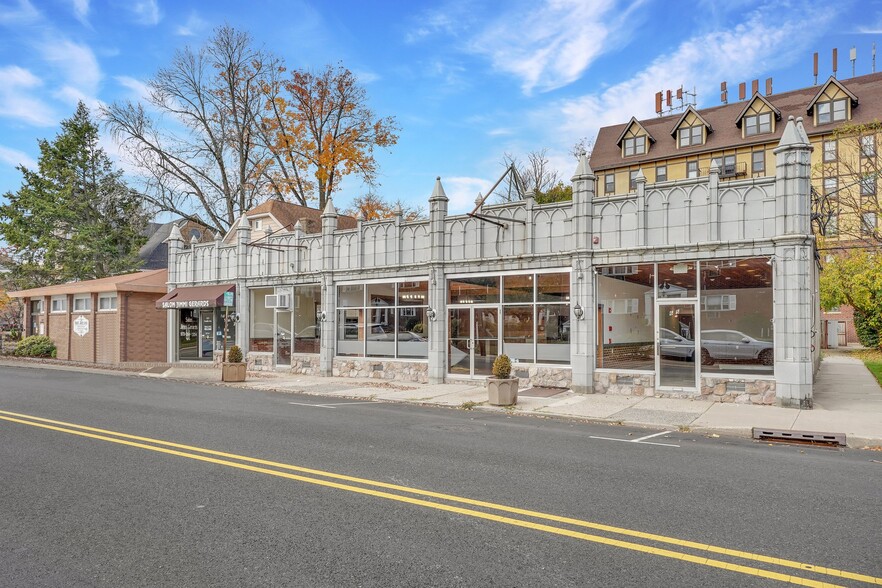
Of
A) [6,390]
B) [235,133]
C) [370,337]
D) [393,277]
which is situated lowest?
[6,390]

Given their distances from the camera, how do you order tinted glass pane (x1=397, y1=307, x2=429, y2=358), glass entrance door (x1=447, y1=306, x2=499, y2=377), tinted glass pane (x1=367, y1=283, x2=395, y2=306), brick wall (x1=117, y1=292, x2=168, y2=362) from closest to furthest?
glass entrance door (x1=447, y1=306, x2=499, y2=377) → tinted glass pane (x1=397, y1=307, x2=429, y2=358) → tinted glass pane (x1=367, y1=283, x2=395, y2=306) → brick wall (x1=117, y1=292, x2=168, y2=362)

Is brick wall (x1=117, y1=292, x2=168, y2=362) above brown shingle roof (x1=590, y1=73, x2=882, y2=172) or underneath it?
underneath

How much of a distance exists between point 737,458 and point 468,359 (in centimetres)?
1074

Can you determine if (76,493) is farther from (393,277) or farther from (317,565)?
(393,277)

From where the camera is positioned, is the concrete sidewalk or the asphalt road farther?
the concrete sidewalk

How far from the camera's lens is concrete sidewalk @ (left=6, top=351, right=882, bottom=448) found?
10.9m

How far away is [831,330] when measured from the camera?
42.6 meters

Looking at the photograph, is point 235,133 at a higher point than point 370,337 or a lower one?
higher

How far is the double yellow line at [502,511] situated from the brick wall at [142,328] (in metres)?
20.0

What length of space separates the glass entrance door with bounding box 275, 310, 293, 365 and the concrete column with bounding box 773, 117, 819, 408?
1702 cm

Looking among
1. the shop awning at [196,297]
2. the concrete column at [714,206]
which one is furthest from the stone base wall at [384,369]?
the concrete column at [714,206]

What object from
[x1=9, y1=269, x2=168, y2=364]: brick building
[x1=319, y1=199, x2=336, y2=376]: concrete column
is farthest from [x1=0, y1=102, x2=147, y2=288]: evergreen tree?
[x1=319, y1=199, x2=336, y2=376]: concrete column

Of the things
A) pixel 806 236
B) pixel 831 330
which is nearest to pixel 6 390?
pixel 806 236

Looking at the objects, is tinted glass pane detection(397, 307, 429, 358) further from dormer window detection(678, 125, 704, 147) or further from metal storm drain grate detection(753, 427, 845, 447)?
dormer window detection(678, 125, 704, 147)
